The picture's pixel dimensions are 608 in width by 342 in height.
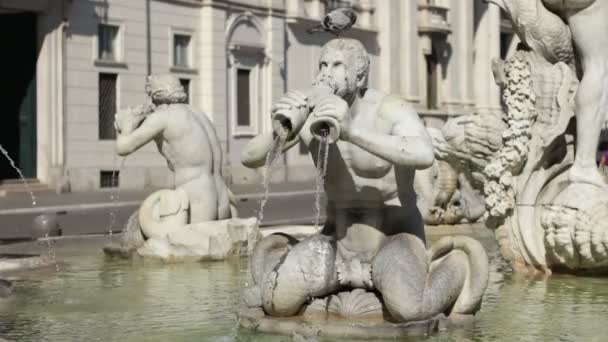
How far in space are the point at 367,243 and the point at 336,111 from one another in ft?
3.26

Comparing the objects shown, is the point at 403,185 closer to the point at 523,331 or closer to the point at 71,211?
the point at 523,331

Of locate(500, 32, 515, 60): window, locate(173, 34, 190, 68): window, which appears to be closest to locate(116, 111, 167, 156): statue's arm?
locate(173, 34, 190, 68): window

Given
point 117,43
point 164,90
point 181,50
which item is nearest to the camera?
point 164,90

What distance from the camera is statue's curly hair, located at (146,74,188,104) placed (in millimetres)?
10633

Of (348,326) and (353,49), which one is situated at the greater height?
(353,49)

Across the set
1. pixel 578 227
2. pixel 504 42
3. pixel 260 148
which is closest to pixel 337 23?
pixel 578 227

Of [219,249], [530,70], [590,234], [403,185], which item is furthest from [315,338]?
[219,249]

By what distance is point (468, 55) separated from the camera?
157ft

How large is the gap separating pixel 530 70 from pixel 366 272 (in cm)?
306

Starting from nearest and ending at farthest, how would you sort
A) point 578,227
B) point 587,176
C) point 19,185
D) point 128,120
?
point 578,227, point 587,176, point 128,120, point 19,185

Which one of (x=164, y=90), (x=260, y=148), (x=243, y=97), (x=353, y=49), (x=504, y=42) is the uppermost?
(x=504, y=42)

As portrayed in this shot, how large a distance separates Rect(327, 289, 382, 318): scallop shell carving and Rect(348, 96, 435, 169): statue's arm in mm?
715

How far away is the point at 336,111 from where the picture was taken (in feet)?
18.4

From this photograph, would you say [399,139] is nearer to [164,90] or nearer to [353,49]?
[353,49]
